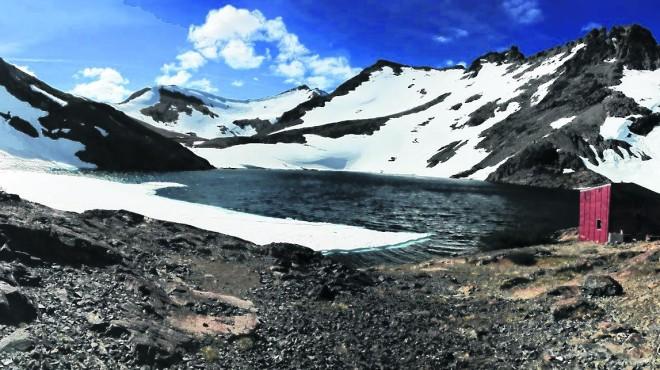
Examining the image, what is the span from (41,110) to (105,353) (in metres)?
157

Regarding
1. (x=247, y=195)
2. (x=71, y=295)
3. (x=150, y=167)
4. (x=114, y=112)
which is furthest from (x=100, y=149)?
(x=71, y=295)

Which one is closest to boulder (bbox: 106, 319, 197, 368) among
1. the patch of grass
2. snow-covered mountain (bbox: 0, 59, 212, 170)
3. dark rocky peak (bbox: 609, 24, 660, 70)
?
the patch of grass

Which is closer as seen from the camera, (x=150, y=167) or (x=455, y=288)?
(x=455, y=288)

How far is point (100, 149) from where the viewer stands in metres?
153

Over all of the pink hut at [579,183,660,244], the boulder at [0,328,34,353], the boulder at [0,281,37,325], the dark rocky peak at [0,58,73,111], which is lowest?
the boulder at [0,328,34,353]

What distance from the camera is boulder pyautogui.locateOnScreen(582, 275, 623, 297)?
2159 cm

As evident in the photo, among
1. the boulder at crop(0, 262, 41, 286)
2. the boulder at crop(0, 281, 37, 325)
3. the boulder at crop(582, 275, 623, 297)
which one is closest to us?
the boulder at crop(0, 281, 37, 325)

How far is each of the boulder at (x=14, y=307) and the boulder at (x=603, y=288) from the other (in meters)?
20.3

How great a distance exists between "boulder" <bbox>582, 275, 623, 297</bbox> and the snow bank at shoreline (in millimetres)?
22910

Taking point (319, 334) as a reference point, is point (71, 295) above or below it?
above

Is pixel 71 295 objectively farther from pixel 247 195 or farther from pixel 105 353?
pixel 247 195

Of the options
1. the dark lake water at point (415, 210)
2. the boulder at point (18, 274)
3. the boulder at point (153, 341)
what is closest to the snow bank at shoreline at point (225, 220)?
the dark lake water at point (415, 210)

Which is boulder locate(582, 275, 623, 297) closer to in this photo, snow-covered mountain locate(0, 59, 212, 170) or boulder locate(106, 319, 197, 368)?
boulder locate(106, 319, 197, 368)

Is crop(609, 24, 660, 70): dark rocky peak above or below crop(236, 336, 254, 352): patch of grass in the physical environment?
above
